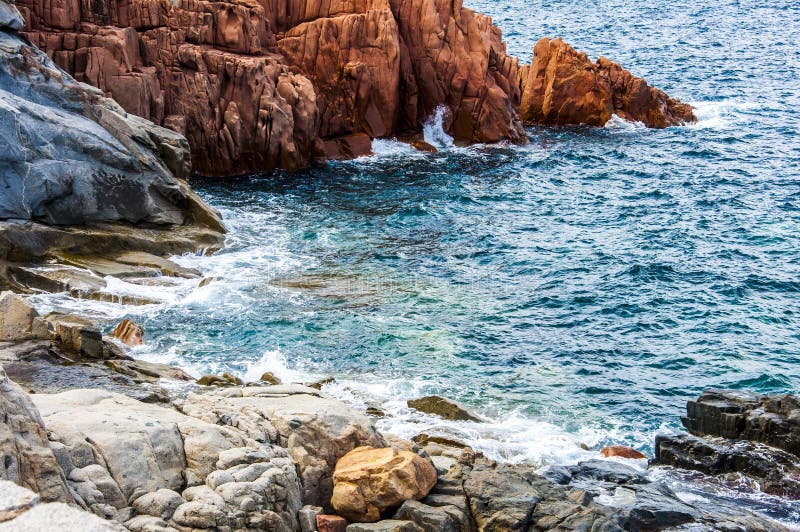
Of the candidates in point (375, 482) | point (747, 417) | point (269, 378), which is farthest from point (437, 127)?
point (375, 482)

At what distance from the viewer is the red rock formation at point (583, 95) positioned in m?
60.0


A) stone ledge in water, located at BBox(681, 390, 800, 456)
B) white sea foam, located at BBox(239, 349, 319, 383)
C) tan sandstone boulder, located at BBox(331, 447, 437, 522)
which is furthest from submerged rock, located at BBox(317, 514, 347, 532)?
stone ledge in water, located at BBox(681, 390, 800, 456)

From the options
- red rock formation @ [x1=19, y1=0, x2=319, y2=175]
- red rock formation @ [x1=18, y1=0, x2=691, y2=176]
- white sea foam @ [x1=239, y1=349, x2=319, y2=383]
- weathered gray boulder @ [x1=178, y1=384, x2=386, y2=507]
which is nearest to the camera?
weathered gray boulder @ [x1=178, y1=384, x2=386, y2=507]

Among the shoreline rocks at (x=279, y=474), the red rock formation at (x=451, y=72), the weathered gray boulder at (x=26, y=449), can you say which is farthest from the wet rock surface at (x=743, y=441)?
the red rock formation at (x=451, y=72)

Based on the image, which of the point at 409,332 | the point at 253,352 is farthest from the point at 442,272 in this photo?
the point at 253,352

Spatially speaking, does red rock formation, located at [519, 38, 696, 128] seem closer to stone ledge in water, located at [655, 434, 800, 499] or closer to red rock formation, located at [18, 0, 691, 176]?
red rock formation, located at [18, 0, 691, 176]

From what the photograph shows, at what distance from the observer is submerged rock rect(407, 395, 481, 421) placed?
79.0 feet

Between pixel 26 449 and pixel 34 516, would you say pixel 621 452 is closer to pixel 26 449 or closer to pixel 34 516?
pixel 26 449

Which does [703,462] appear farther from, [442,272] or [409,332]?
[442,272]

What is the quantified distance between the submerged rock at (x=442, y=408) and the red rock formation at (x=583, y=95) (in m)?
40.0

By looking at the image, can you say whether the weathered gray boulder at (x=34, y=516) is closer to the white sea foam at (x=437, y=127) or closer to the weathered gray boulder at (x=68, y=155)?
the weathered gray boulder at (x=68, y=155)

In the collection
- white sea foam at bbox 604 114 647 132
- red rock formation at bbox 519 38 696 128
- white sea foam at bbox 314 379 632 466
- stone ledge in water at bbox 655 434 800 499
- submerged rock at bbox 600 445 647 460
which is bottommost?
submerged rock at bbox 600 445 647 460

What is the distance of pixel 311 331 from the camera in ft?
95.9

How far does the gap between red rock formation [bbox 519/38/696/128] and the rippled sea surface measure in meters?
2.33
